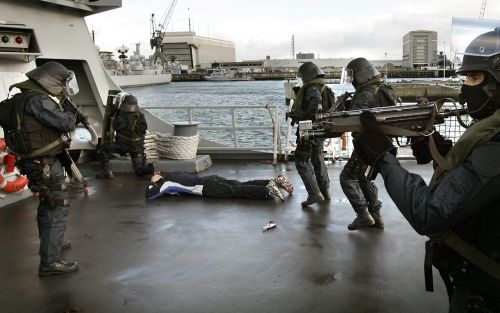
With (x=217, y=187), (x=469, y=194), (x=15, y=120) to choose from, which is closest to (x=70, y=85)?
(x=15, y=120)

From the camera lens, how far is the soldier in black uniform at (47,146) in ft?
12.9

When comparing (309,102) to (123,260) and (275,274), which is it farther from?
(123,260)

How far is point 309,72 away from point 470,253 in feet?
13.9

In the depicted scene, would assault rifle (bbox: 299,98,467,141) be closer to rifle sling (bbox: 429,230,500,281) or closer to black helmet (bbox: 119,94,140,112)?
rifle sling (bbox: 429,230,500,281)

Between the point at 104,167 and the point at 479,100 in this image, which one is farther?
the point at 104,167

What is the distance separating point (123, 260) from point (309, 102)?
2918 millimetres

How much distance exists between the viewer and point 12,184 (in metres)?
6.42

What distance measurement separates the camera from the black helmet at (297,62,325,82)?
5.75 meters

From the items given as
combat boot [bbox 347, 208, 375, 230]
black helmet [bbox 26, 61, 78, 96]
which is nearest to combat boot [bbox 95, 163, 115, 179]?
black helmet [bbox 26, 61, 78, 96]

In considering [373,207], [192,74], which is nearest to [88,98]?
[373,207]

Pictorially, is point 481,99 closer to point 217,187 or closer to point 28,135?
point 28,135

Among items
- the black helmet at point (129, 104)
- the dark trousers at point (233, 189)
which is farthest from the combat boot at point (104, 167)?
the dark trousers at point (233, 189)

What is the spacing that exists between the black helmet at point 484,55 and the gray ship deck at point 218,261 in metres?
2.04

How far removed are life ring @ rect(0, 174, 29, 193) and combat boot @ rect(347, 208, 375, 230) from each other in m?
4.61
